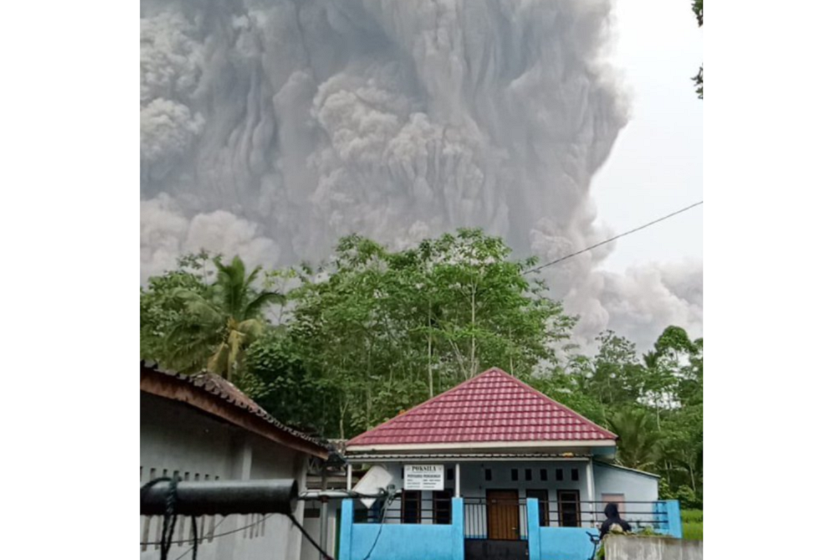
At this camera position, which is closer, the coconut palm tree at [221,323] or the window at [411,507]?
the window at [411,507]

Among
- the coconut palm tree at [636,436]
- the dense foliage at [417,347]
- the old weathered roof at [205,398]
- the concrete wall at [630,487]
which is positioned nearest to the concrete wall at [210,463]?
the old weathered roof at [205,398]

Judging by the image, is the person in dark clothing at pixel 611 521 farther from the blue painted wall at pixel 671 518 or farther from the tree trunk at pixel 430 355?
the tree trunk at pixel 430 355

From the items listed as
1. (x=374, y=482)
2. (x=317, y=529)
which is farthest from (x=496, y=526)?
(x=317, y=529)

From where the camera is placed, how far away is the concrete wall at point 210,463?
7.48ft

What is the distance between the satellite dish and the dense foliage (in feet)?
4.82

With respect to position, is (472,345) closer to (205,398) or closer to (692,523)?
(692,523)

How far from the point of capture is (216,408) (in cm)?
239

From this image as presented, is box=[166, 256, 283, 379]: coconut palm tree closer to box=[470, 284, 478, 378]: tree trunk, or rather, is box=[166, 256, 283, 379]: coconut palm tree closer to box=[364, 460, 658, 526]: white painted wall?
box=[470, 284, 478, 378]: tree trunk

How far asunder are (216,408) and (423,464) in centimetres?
167

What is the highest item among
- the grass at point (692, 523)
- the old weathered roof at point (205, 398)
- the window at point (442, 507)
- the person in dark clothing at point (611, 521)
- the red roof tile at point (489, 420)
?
the old weathered roof at point (205, 398)

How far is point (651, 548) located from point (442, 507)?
1.47 meters

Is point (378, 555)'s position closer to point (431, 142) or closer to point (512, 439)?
point (512, 439)

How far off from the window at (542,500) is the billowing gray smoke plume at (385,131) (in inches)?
117

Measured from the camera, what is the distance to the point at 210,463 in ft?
8.75
